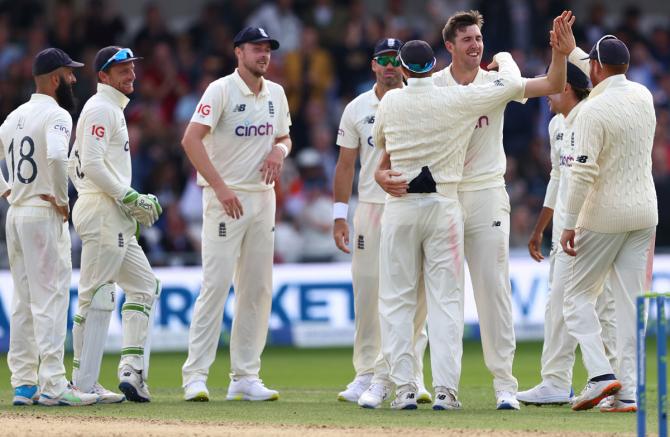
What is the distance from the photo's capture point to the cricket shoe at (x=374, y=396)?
916cm

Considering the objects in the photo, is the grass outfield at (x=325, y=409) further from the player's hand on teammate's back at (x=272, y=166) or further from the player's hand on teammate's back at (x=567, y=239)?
the player's hand on teammate's back at (x=272, y=166)

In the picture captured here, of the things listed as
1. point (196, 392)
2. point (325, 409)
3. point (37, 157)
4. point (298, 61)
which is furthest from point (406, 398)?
point (298, 61)

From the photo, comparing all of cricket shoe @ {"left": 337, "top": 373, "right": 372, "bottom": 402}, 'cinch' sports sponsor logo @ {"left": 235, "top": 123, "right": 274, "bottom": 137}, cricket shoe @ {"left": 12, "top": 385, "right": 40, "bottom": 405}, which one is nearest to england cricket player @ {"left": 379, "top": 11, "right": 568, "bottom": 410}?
cricket shoe @ {"left": 337, "top": 373, "right": 372, "bottom": 402}

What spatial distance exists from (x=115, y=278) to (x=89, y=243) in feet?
1.07

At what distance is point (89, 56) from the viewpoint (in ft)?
62.6

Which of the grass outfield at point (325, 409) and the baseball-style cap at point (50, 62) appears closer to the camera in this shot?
the grass outfield at point (325, 409)

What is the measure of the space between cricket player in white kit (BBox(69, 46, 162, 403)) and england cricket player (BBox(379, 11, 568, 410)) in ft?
7.57

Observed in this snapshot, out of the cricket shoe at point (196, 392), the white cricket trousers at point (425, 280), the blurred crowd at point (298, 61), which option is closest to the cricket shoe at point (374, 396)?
the white cricket trousers at point (425, 280)

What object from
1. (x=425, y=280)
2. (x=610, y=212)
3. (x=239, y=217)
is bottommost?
(x=425, y=280)

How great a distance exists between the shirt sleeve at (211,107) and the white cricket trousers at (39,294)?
4.06 ft

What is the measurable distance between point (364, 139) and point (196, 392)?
220 cm

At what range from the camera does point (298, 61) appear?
1930 centimetres

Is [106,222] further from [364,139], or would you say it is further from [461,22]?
[461,22]

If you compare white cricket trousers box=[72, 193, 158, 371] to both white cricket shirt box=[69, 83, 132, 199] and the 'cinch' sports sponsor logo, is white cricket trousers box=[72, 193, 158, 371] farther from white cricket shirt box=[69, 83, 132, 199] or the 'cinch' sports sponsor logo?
the 'cinch' sports sponsor logo
